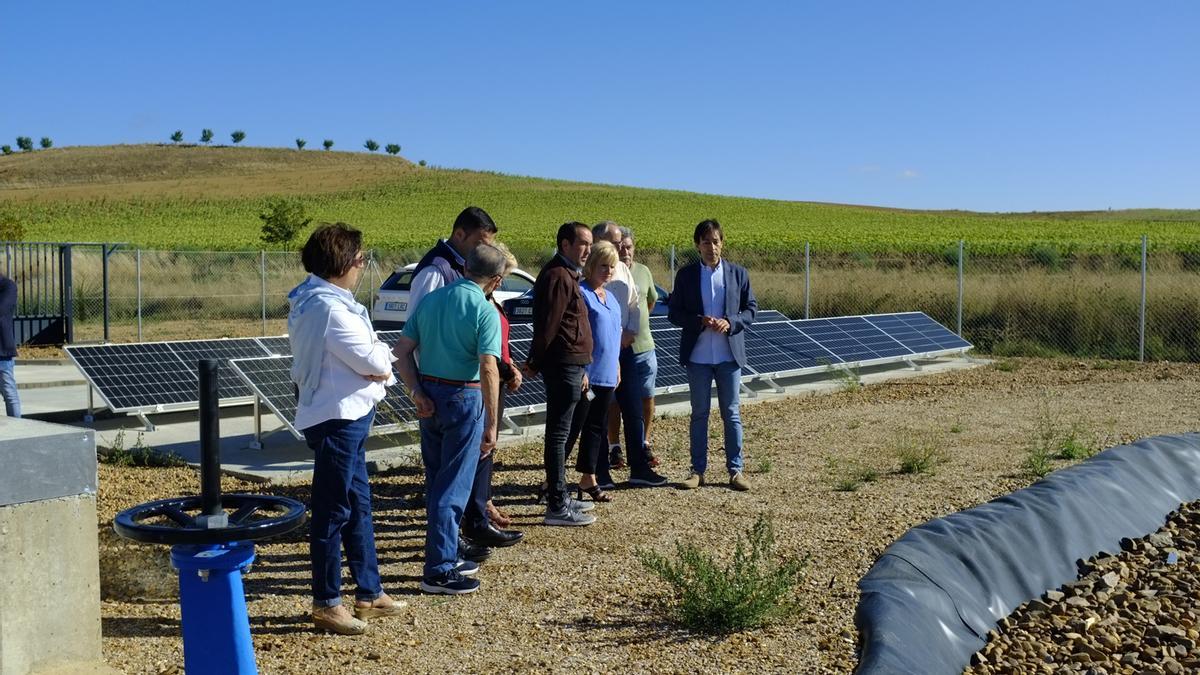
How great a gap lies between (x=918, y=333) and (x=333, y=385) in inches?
531

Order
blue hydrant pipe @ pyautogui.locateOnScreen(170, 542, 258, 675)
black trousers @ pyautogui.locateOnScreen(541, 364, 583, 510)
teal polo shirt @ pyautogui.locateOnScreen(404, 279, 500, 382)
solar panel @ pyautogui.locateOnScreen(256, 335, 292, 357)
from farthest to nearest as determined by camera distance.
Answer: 1. solar panel @ pyautogui.locateOnScreen(256, 335, 292, 357)
2. black trousers @ pyautogui.locateOnScreen(541, 364, 583, 510)
3. teal polo shirt @ pyautogui.locateOnScreen(404, 279, 500, 382)
4. blue hydrant pipe @ pyautogui.locateOnScreen(170, 542, 258, 675)

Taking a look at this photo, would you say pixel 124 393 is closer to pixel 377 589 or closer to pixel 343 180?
pixel 377 589

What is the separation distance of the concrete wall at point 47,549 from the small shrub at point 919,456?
5868mm

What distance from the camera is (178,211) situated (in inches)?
2472

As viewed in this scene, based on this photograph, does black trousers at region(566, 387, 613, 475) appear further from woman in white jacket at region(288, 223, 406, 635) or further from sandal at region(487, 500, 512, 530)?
woman in white jacket at region(288, 223, 406, 635)

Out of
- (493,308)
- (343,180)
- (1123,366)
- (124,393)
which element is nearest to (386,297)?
(124,393)

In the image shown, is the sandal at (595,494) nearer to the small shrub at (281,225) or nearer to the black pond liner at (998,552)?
the black pond liner at (998,552)

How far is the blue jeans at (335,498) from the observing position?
15.3 feet

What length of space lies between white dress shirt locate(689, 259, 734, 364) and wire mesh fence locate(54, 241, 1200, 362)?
12124mm

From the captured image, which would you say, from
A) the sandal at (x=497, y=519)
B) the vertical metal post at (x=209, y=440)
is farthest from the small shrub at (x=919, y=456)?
the vertical metal post at (x=209, y=440)

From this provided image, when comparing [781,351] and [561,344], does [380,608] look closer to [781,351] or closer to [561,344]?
[561,344]

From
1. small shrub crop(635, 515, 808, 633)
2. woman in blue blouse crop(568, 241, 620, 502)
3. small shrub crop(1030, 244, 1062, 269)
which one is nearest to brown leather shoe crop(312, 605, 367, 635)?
small shrub crop(635, 515, 808, 633)

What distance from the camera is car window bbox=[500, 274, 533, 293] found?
19052mm

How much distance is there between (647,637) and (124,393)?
6632mm
